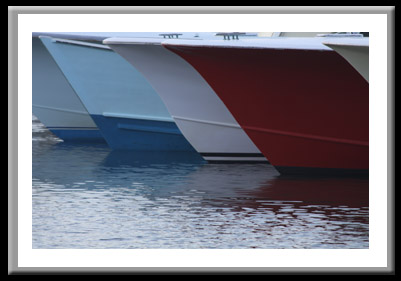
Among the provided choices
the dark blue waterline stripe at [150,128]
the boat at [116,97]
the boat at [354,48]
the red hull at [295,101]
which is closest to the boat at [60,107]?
the boat at [116,97]

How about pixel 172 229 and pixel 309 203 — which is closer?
pixel 172 229

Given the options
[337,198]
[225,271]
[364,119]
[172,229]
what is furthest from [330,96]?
[225,271]

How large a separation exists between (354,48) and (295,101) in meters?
2.18

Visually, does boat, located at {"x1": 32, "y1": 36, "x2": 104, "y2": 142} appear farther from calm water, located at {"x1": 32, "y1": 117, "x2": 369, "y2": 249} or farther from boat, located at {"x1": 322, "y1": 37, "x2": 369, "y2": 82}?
boat, located at {"x1": 322, "y1": 37, "x2": 369, "y2": 82}

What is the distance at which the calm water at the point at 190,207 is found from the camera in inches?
340

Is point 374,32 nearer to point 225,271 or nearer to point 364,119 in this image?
point 225,271

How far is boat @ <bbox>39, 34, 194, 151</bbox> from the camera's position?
1662 cm

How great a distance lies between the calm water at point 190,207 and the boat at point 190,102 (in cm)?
27

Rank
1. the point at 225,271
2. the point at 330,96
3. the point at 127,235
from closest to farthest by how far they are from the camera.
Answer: the point at 225,271, the point at 127,235, the point at 330,96

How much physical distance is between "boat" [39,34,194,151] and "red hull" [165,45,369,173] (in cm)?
396

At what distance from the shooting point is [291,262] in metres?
6.72

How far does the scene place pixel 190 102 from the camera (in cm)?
1381

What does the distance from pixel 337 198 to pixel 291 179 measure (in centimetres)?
156


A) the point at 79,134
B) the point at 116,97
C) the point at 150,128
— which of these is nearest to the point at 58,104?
the point at 79,134
